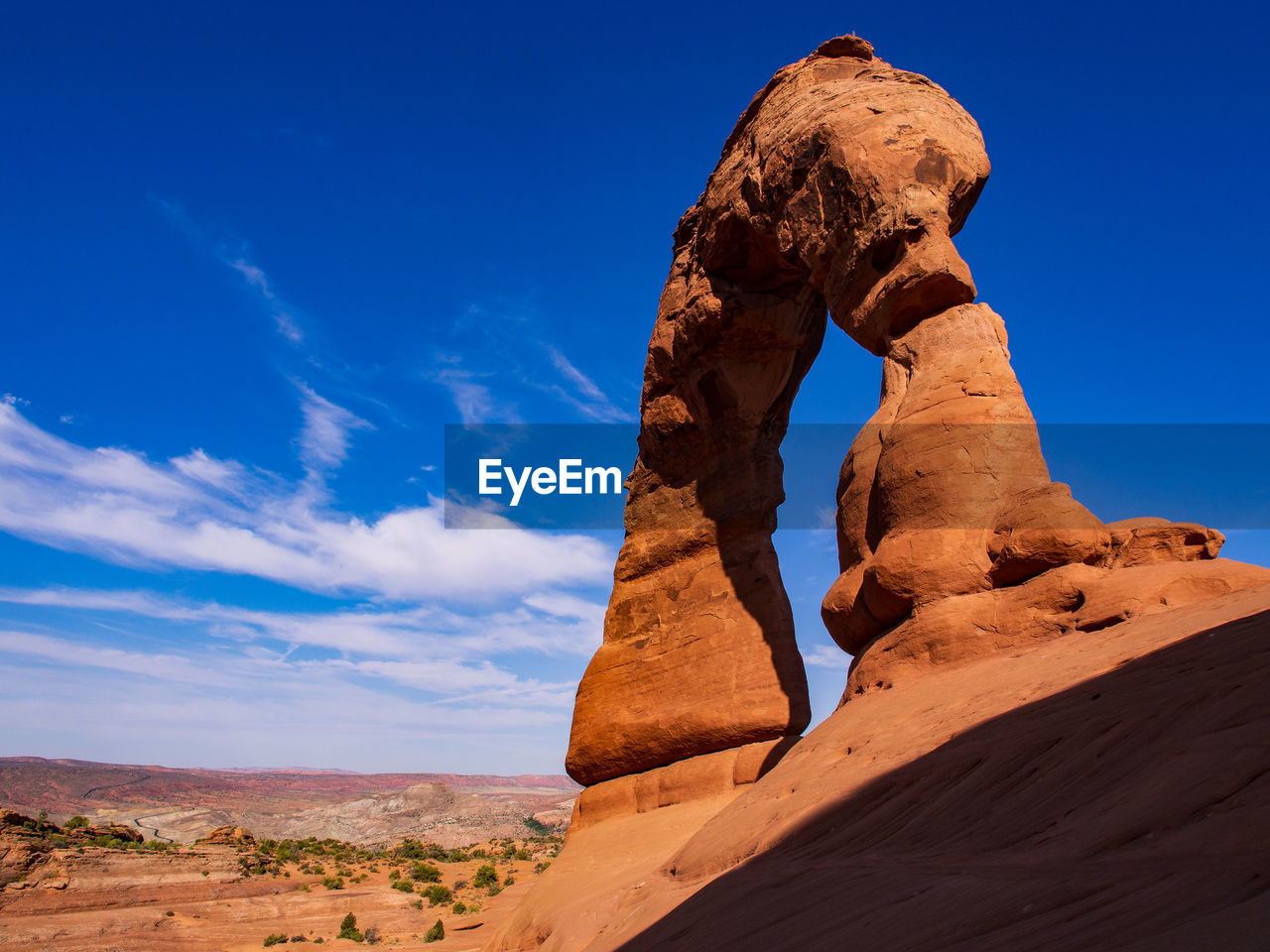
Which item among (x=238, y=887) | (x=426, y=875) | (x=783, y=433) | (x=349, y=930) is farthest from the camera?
(x=426, y=875)

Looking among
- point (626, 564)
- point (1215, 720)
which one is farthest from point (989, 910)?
point (626, 564)

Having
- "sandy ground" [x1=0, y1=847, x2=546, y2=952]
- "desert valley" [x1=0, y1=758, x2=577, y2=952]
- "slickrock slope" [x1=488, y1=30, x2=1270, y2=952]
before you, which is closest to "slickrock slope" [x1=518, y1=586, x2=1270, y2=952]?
"slickrock slope" [x1=488, y1=30, x2=1270, y2=952]

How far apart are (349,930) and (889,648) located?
1622cm

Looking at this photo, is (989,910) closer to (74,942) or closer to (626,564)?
(626,564)

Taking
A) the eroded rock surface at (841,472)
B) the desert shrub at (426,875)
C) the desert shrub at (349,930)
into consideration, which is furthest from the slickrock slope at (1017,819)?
the desert shrub at (426,875)

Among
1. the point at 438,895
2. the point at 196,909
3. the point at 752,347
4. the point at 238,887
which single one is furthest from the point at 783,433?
the point at 238,887

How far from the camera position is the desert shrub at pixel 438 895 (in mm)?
21875

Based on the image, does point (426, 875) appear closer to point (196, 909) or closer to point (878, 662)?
point (196, 909)

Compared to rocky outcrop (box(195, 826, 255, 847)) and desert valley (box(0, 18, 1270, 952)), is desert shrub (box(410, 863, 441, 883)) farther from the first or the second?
desert valley (box(0, 18, 1270, 952))

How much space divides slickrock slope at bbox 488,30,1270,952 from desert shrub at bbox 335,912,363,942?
34.0 ft

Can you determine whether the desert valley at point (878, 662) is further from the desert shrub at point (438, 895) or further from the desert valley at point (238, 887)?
the desert shrub at point (438, 895)

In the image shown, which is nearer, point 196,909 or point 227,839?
point 196,909

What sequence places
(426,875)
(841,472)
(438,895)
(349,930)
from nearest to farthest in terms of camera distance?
(841,472)
(349,930)
(438,895)
(426,875)

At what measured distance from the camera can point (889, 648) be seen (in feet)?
21.3
